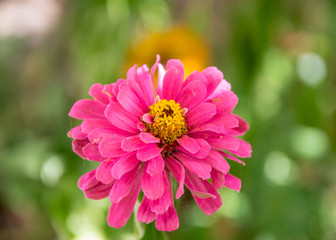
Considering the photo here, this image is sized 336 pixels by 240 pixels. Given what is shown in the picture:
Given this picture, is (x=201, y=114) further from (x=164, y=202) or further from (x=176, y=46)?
(x=176, y=46)

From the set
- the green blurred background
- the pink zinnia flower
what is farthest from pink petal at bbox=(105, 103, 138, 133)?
the green blurred background

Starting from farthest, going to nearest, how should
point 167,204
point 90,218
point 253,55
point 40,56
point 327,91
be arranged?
point 40,56
point 327,91
point 253,55
point 90,218
point 167,204

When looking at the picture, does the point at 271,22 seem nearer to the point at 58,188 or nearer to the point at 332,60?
the point at 332,60

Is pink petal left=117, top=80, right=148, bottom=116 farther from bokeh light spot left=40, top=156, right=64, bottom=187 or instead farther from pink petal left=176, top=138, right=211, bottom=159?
bokeh light spot left=40, top=156, right=64, bottom=187

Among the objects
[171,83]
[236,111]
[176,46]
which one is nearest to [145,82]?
[171,83]

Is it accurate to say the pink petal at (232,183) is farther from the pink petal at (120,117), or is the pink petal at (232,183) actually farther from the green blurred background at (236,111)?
the green blurred background at (236,111)

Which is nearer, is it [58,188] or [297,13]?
[58,188]

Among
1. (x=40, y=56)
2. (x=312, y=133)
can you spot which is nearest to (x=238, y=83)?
(x=312, y=133)

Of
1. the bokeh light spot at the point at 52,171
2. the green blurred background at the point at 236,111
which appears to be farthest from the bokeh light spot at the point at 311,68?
the bokeh light spot at the point at 52,171
